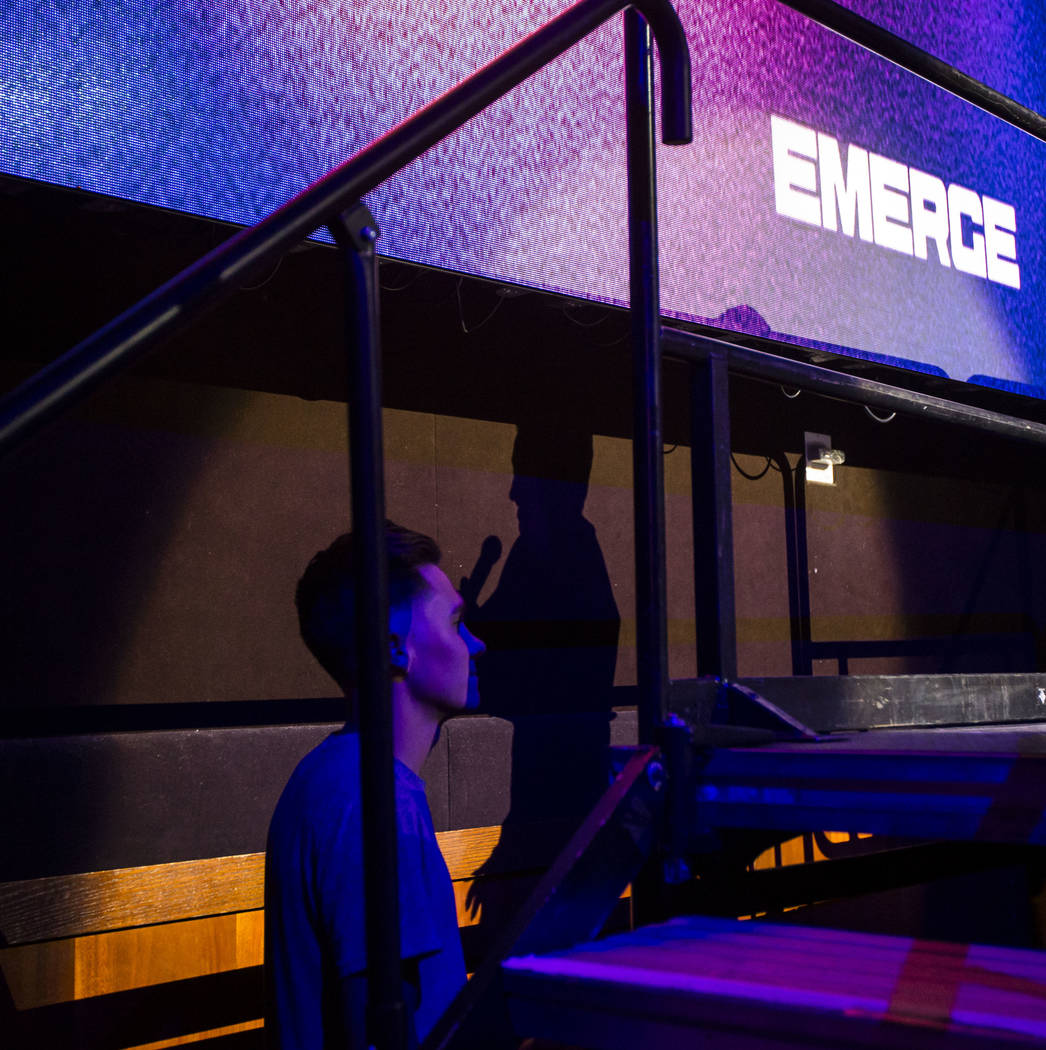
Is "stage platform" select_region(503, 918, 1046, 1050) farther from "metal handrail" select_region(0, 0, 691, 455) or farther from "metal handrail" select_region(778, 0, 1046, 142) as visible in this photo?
"metal handrail" select_region(778, 0, 1046, 142)

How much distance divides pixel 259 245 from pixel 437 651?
1.00 meters

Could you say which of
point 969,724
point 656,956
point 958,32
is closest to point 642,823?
point 656,956

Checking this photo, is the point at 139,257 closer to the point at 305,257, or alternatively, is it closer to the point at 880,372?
the point at 305,257

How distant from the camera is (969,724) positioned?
1.68 metres

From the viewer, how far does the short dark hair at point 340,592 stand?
1659mm

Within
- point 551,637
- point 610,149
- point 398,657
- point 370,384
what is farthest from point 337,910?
point 551,637

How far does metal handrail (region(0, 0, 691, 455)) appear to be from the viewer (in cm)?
61

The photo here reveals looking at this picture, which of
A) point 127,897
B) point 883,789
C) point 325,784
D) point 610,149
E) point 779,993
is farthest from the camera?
point 610,149

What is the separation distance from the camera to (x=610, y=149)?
2.93m

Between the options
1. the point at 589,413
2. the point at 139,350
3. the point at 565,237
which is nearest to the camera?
the point at 139,350

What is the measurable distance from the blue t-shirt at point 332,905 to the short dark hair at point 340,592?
0.27 metres

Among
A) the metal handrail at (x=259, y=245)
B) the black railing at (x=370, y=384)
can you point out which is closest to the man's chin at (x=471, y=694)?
the black railing at (x=370, y=384)

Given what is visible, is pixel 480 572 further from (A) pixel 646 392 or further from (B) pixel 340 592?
(A) pixel 646 392

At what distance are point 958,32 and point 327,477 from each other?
266 centimetres
